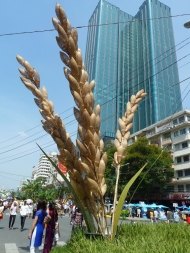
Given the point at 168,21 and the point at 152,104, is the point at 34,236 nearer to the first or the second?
the point at 152,104

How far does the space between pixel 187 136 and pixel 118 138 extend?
34.9 meters

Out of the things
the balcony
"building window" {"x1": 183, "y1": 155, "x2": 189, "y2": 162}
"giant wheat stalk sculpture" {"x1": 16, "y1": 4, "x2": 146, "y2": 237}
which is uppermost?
the balcony

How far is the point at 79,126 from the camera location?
56.8 inches

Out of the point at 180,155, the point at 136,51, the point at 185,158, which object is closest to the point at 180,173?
the point at 185,158

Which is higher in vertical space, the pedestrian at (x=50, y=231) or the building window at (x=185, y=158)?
the building window at (x=185, y=158)

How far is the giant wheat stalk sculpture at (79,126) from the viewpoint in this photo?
1402 millimetres

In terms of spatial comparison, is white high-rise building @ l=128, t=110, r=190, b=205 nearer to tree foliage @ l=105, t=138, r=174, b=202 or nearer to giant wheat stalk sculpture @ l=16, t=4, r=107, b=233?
tree foliage @ l=105, t=138, r=174, b=202

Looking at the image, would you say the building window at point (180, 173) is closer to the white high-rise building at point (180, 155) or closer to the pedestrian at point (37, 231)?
the white high-rise building at point (180, 155)

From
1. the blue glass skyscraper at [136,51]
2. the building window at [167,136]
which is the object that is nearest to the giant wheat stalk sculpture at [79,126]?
the building window at [167,136]

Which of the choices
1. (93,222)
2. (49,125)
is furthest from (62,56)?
(93,222)

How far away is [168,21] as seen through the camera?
270 feet

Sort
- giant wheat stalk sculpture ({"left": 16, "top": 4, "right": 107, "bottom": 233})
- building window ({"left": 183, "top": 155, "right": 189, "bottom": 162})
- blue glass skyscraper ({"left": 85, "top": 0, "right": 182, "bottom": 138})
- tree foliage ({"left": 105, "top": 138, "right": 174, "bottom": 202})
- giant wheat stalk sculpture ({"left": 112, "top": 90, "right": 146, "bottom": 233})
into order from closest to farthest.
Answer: giant wheat stalk sculpture ({"left": 16, "top": 4, "right": 107, "bottom": 233}) → giant wheat stalk sculpture ({"left": 112, "top": 90, "right": 146, "bottom": 233}) → tree foliage ({"left": 105, "top": 138, "right": 174, "bottom": 202}) → building window ({"left": 183, "top": 155, "right": 189, "bottom": 162}) → blue glass skyscraper ({"left": 85, "top": 0, "right": 182, "bottom": 138})

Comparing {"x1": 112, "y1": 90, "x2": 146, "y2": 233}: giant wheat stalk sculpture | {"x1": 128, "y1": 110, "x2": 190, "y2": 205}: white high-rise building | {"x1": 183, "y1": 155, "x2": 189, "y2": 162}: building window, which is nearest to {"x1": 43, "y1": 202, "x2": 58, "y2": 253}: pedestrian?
{"x1": 112, "y1": 90, "x2": 146, "y2": 233}: giant wheat stalk sculpture

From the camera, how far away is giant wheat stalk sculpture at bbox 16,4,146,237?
1.40 meters
